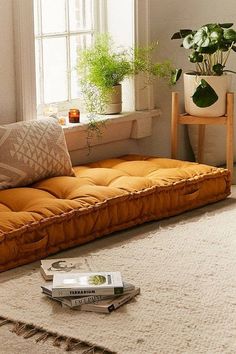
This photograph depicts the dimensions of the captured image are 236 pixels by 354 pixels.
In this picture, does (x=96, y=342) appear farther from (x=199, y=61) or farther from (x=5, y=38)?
(x=199, y=61)

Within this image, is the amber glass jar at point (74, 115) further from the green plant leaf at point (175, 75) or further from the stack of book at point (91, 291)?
the stack of book at point (91, 291)

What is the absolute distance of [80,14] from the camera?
5.45m

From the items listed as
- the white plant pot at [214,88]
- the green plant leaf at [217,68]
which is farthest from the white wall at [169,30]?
the green plant leaf at [217,68]

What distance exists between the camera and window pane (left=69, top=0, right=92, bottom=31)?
212 inches

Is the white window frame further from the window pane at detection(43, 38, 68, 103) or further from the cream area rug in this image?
the cream area rug

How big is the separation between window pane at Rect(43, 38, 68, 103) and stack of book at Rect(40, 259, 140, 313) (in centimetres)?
206

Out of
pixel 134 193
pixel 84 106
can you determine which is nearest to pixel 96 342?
pixel 134 193

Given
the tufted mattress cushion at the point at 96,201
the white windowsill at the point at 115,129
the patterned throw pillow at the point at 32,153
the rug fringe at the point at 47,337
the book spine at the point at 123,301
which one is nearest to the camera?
the rug fringe at the point at 47,337

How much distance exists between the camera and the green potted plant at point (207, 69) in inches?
203

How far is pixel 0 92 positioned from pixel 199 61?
4.24 feet

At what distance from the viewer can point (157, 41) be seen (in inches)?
224

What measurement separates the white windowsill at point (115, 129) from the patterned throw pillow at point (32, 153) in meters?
0.30

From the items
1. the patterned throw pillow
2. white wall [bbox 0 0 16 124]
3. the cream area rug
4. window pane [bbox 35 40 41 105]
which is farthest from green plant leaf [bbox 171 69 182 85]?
Result: the cream area rug

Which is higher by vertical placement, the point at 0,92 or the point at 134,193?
the point at 0,92
